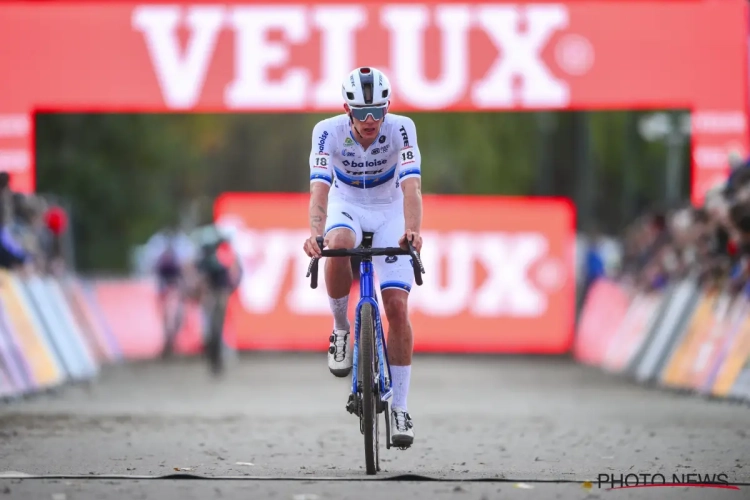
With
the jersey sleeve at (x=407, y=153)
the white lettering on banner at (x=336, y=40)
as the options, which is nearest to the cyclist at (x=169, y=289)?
the white lettering on banner at (x=336, y=40)

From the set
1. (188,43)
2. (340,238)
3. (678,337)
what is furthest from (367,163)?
(188,43)

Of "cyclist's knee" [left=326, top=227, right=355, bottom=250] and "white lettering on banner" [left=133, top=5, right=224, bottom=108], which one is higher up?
"white lettering on banner" [left=133, top=5, right=224, bottom=108]

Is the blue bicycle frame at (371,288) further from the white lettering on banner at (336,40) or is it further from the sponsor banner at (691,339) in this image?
the white lettering on banner at (336,40)

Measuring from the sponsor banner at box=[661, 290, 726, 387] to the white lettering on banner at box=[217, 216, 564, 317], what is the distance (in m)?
8.98

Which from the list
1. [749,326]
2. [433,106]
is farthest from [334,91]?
[749,326]

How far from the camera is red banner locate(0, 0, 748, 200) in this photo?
63.0 ft

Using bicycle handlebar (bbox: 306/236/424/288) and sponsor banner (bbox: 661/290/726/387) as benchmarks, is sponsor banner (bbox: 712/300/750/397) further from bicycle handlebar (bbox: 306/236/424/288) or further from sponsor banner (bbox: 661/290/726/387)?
bicycle handlebar (bbox: 306/236/424/288)

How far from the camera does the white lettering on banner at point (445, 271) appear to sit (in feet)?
87.9

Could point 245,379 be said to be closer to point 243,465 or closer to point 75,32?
point 75,32

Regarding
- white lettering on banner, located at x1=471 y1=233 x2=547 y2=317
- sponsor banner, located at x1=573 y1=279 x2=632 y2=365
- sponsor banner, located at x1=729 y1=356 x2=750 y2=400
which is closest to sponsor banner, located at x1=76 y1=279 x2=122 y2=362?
white lettering on banner, located at x1=471 y1=233 x2=547 y2=317

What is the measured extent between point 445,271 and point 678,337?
30.7 feet

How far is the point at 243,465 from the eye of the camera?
29.8ft

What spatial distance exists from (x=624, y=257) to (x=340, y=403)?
12.8 meters

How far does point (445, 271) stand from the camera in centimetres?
2697
